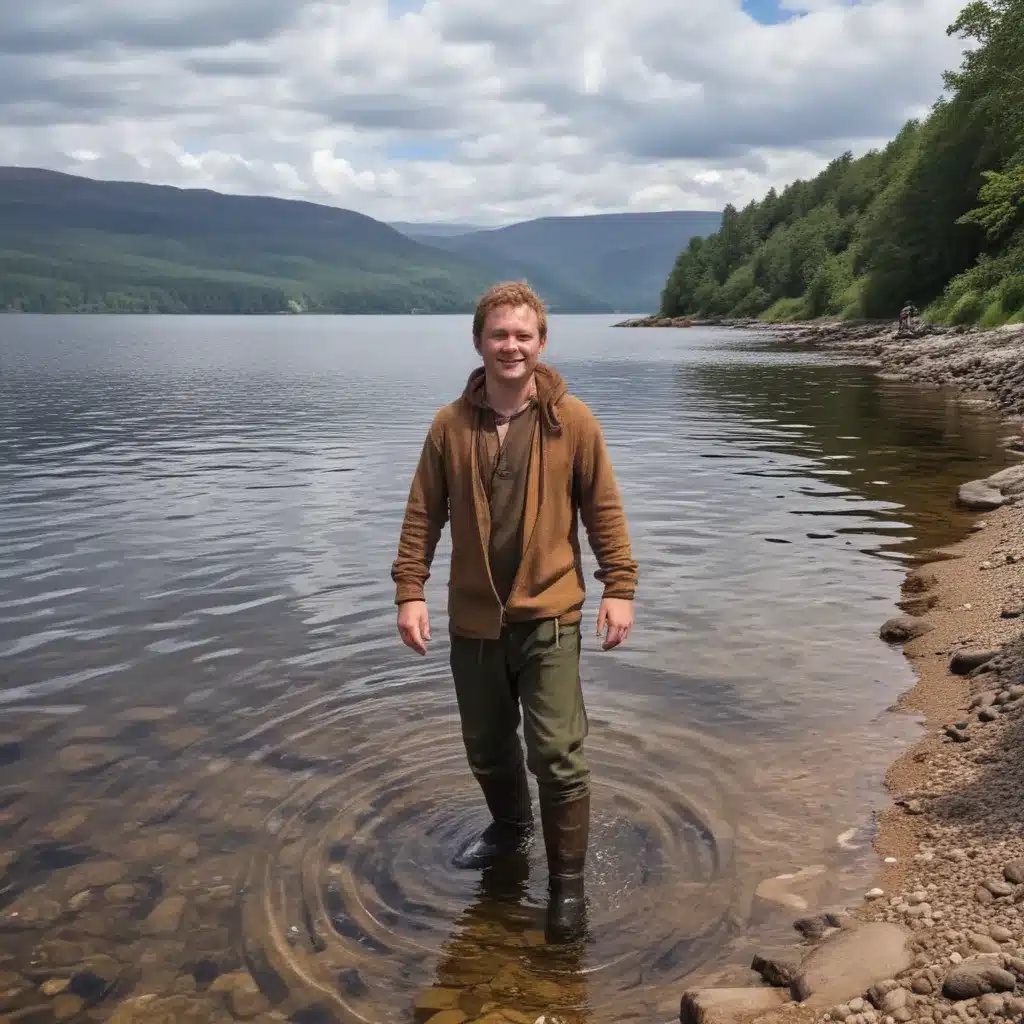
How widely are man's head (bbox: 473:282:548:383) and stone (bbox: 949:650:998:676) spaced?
5.89 m

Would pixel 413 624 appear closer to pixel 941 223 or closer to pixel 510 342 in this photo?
pixel 510 342

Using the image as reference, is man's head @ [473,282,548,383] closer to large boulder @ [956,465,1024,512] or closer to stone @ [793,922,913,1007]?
stone @ [793,922,913,1007]

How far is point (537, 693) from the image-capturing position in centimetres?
555

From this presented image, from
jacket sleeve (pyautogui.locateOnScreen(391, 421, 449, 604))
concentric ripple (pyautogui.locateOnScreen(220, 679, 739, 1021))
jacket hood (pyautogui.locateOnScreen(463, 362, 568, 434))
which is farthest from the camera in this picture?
jacket sleeve (pyautogui.locateOnScreen(391, 421, 449, 604))

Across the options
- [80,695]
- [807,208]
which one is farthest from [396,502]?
[807,208]

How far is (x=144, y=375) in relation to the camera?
62156 mm

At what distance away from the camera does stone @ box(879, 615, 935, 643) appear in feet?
35.1

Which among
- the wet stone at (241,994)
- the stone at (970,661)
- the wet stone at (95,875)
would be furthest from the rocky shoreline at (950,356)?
the wet stone at (241,994)

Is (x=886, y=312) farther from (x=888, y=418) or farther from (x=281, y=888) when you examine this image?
(x=281, y=888)

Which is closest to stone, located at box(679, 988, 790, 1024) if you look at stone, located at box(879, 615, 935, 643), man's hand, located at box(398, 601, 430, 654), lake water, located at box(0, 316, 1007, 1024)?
lake water, located at box(0, 316, 1007, 1024)

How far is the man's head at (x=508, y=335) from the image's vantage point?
5.41 meters

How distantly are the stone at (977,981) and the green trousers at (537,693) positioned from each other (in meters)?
2.04

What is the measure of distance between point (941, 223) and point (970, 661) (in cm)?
8648

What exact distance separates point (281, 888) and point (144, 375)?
198 feet
